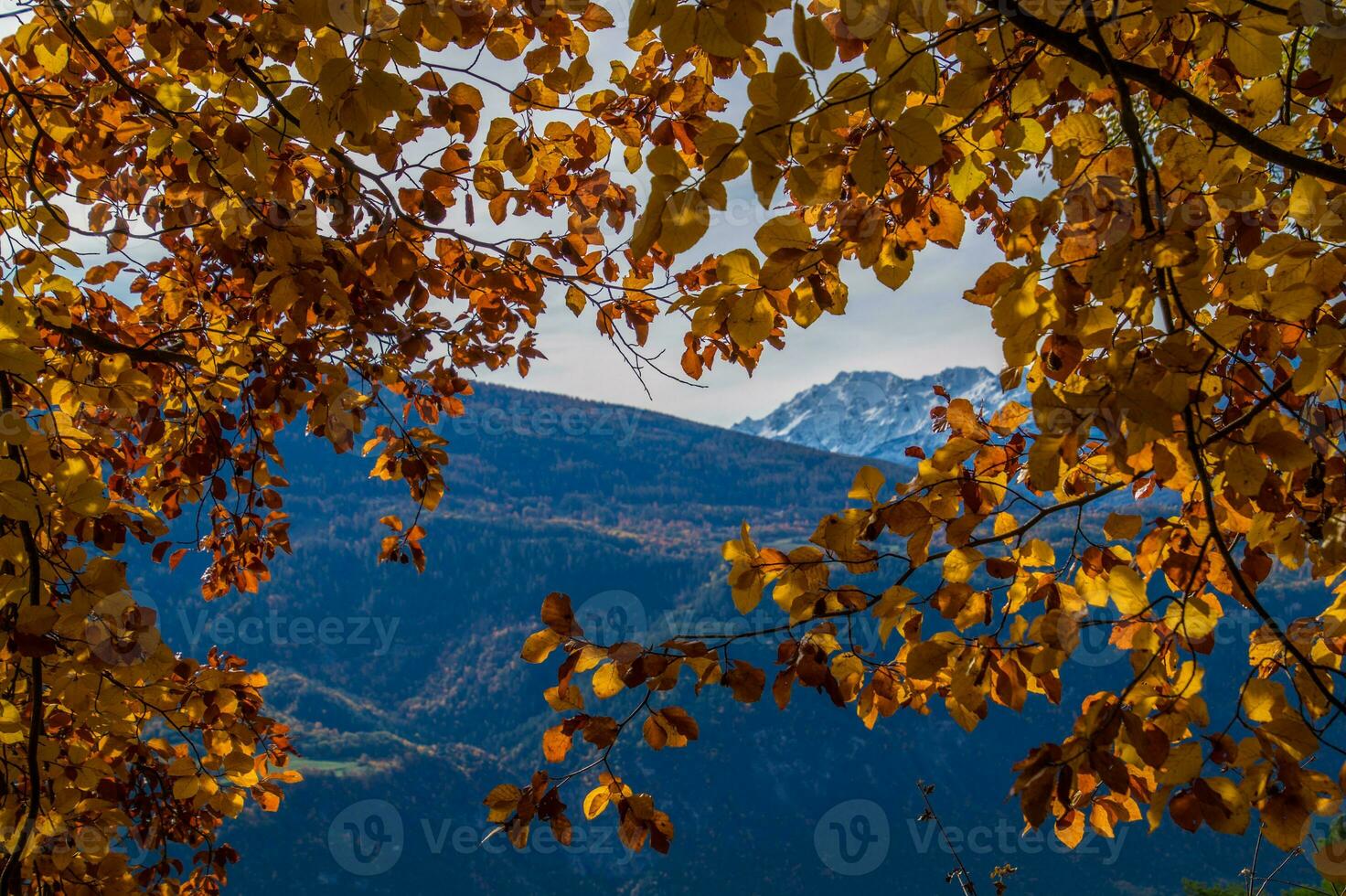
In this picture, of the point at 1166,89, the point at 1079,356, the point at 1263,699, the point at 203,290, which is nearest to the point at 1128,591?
the point at 1263,699

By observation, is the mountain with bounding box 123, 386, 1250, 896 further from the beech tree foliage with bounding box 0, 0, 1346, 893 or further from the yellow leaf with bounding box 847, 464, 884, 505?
the yellow leaf with bounding box 847, 464, 884, 505

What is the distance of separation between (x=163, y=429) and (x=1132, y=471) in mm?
2661

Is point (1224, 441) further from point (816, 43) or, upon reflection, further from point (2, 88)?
point (2, 88)

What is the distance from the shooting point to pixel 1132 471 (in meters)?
1.25

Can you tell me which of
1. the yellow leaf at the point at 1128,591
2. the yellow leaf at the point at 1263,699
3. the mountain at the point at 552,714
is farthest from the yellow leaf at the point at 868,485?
the mountain at the point at 552,714

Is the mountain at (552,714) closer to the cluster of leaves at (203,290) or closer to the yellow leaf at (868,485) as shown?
the cluster of leaves at (203,290)

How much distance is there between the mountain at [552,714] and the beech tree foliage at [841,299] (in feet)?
93.8

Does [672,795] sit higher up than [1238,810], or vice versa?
[1238,810]

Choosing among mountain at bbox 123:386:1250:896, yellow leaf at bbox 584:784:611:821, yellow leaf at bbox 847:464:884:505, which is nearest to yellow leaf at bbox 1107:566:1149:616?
yellow leaf at bbox 847:464:884:505

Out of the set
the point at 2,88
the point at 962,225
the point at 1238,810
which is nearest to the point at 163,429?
the point at 2,88

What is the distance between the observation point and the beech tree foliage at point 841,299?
113cm

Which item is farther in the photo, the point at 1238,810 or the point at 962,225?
the point at 962,225

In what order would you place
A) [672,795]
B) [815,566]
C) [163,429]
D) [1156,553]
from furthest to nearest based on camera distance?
1. [672,795]
2. [163,429]
3. [1156,553]
4. [815,566]

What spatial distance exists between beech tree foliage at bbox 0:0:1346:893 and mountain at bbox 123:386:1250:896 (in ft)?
93.8
